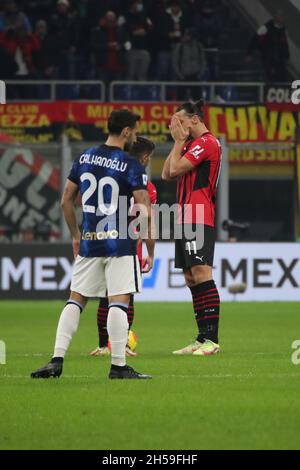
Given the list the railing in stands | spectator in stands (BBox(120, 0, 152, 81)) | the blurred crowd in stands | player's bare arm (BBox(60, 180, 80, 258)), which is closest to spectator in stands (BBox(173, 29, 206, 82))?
the blurred crowd in stands

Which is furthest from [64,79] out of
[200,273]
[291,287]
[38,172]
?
[200,273]

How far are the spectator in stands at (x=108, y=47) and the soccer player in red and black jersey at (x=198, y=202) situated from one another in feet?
49.0

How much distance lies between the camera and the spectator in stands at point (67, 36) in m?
27.7

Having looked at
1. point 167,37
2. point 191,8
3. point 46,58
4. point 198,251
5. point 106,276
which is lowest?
point 198,251

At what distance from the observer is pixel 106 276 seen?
10.1 metres

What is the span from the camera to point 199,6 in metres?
28.9

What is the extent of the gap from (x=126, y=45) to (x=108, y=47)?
366 mm

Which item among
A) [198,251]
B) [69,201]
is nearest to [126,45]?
[198,251]

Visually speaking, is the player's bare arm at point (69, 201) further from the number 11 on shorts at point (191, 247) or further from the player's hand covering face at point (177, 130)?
the number 11 on shorts at point (191, 247)

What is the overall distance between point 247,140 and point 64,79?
514cm

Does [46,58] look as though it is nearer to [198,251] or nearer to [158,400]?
[198,251]

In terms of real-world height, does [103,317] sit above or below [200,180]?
below

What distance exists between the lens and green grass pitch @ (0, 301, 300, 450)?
755 cm

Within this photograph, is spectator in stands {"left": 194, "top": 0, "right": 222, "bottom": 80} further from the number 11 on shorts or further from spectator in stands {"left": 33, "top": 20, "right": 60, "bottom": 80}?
the number 11 on shorts
